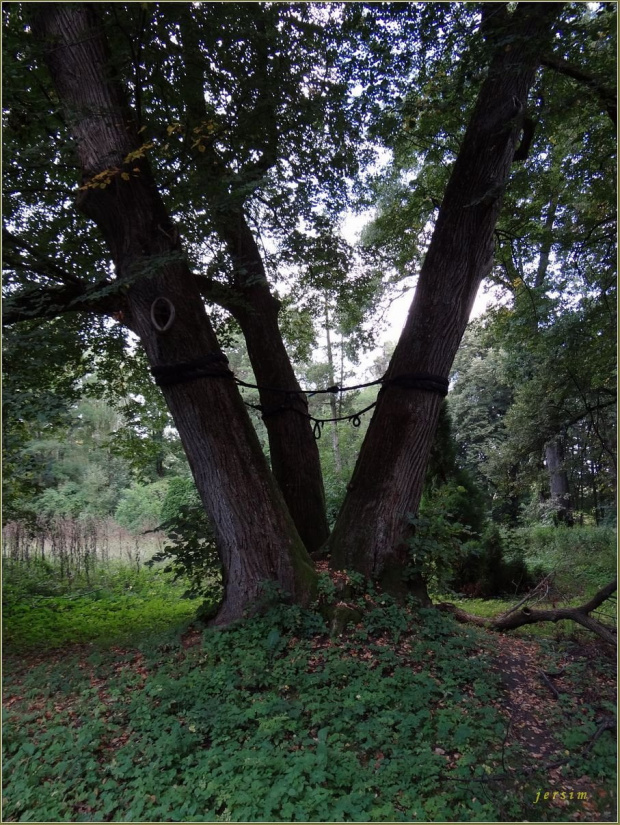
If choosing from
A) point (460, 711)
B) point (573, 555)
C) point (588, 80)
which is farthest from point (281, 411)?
point (573, 555)

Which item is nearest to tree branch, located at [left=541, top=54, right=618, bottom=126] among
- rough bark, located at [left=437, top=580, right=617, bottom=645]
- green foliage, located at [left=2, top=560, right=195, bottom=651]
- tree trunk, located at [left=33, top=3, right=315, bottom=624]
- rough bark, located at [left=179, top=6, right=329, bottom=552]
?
rough bark, located at [left=179, top=6, right=329, bottom=552]

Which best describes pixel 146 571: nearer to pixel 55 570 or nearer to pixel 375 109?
pixel 55 570

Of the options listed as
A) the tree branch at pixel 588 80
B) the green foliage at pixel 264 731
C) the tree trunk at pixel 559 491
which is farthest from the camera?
the tree trunk at pixel 559 491

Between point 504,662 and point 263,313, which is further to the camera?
point 263,313

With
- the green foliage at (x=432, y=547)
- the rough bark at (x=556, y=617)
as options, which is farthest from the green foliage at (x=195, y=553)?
the rough bark at (x=556, y=617)

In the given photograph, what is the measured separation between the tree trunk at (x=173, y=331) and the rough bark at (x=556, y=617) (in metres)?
1.69

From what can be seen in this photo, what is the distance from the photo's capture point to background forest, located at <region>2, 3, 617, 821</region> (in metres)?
2.47

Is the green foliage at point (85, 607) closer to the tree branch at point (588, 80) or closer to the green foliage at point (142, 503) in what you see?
the tree branch at point (588, 80)

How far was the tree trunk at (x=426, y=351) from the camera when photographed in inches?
162

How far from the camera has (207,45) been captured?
176 inches

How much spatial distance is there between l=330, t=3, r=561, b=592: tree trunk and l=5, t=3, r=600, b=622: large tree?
0.5 inches

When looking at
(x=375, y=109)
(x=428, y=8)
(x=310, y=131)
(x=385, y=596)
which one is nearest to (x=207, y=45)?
(x=310, y=131)

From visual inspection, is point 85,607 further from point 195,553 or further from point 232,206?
point 232,206

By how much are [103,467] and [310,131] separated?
16.1 m
